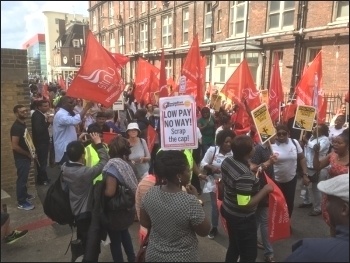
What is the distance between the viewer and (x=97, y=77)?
4961 mm

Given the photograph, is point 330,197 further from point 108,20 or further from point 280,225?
point 108,20

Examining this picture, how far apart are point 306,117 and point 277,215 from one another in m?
1.73

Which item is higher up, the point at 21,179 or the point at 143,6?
the point at 143,6

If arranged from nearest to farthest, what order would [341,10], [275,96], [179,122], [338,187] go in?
[338,187], [341,10], [179,122], [275,96]

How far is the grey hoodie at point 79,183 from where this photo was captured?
9.05ft

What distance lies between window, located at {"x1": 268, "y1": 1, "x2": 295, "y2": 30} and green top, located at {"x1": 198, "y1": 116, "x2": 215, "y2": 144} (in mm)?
4090

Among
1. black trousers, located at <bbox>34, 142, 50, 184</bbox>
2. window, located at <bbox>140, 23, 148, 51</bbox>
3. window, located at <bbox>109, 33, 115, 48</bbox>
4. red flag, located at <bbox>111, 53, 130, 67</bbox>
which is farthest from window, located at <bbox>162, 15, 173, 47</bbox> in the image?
black trousers, located at <bbox>34, 142, 50, 184</bbox>

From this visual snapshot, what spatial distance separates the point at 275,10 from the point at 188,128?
1345 mm

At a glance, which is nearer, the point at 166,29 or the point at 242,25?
the point at 242,25

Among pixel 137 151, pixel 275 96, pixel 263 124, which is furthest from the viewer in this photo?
pixel 275 96

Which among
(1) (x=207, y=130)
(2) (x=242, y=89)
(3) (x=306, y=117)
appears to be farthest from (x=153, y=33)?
(2) (x=242, y=89)

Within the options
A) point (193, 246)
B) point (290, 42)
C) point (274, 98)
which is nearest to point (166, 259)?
point (193, 246)

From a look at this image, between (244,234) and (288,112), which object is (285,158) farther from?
(288,112)

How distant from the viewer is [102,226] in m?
2.60
